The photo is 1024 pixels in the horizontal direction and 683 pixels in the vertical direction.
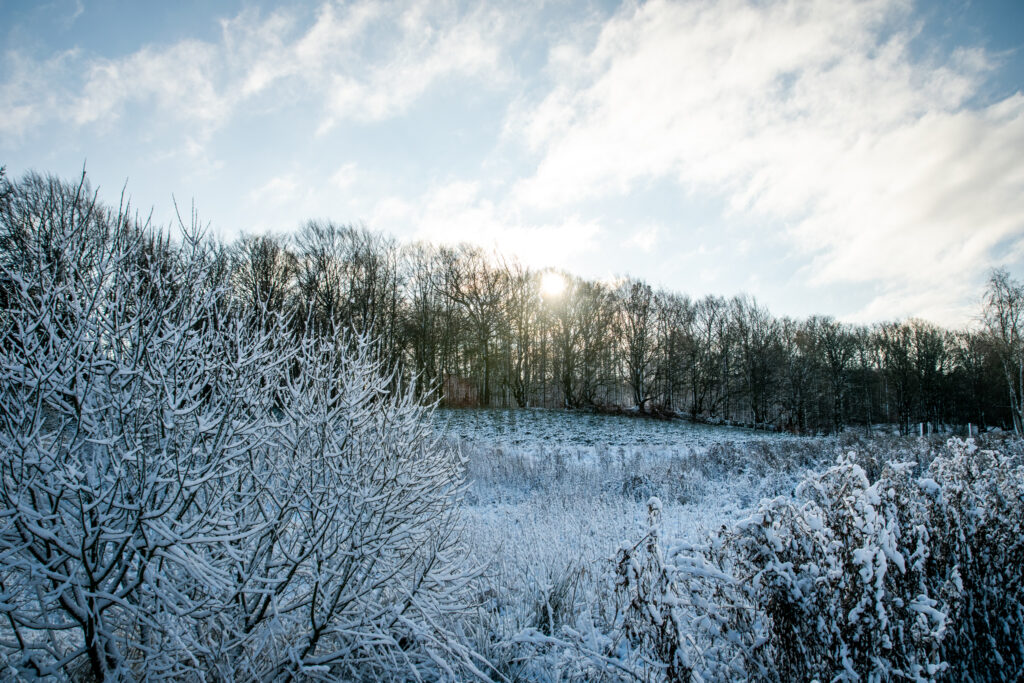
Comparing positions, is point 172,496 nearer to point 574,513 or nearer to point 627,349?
point 574,513

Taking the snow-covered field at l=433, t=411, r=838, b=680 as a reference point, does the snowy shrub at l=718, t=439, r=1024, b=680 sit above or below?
above

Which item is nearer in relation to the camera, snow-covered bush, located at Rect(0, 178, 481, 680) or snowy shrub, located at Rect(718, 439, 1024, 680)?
snowy shrub, located at Rect(718, 439, 1024, 680)

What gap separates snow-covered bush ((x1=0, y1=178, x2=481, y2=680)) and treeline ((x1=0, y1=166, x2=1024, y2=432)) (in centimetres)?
2448

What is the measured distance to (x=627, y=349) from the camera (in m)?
33.8

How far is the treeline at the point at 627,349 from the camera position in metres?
29.3

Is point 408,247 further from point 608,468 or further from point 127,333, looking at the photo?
point 127,333

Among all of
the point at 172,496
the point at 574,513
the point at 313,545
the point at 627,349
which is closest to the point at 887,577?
the point at 313,545

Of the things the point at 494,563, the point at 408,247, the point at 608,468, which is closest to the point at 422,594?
the point at 494,563

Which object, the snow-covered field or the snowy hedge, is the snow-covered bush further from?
the snowy hedge

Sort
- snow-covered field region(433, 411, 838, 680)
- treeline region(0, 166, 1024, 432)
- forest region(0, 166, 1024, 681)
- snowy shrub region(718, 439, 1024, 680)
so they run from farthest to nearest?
treeline region(0, 166, 1024, 432)
snow-covered field region(433, 411, 838, 680)
forest region(0, 166, 1024, 681)
snowy shrub region(718, 439, 1024, 680)

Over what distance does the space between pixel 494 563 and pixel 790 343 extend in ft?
125

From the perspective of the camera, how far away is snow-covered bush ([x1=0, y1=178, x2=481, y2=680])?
222 cm

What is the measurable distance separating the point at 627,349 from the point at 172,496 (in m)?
33.1

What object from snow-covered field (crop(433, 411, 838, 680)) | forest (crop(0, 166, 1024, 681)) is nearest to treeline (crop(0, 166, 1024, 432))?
snow-covered field (crop(433, 411, 838, 680))
